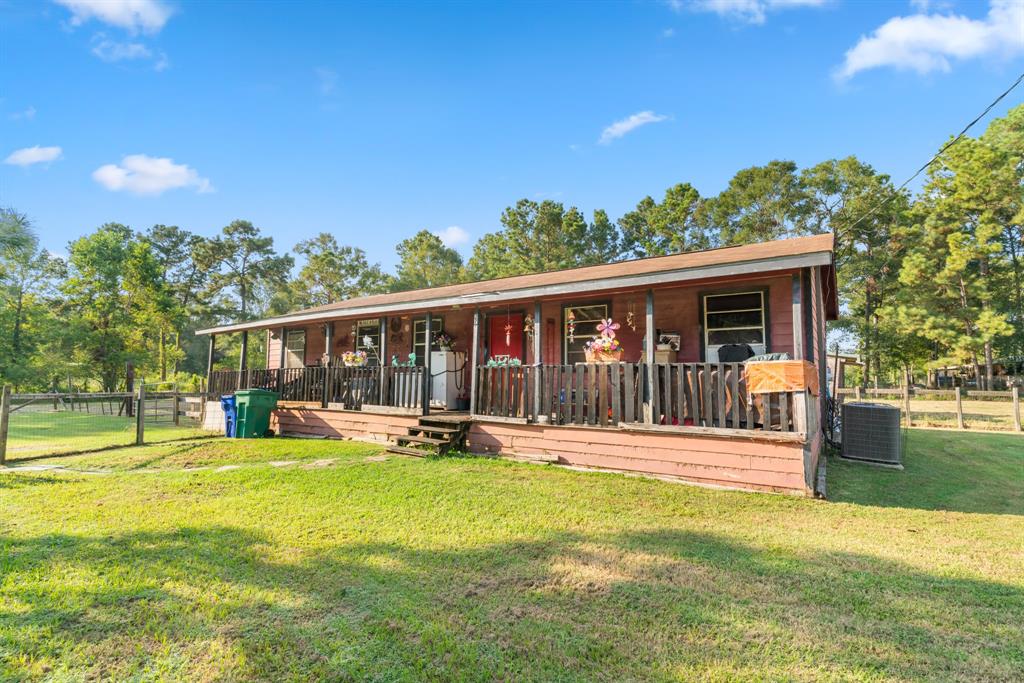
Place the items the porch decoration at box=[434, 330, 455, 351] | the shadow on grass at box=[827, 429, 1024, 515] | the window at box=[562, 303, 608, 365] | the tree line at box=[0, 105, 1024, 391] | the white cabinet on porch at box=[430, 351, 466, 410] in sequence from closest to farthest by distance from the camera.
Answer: the shadow on grass at box=[827, 429, 1024, 515]
the window at box=[562, 303, 608, 365]
the white cabinet on porch at box=[430, 351, 466, 410]
the porch decoration at box=[434, 330, 455, 351]
the tree line at box=[0, 105, 1024, 391]

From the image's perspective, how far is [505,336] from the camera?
31.9 ft

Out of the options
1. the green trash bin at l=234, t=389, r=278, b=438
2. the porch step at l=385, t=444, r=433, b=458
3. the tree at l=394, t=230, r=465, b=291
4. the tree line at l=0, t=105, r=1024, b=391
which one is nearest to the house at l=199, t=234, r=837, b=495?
the porch step at l=385, t=444, r=433, b=458

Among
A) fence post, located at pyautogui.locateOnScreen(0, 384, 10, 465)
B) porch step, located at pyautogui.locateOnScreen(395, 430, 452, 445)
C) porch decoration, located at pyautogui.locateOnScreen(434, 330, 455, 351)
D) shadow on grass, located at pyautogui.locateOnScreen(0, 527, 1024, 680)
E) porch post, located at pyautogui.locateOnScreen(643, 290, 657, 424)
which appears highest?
porch decoration, located at pyautogui.locateOnScreen(434, 330, 455, 351)

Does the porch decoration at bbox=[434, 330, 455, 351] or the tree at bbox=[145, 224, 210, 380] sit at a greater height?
the tree at bbox=[145, 224, 210, 380]

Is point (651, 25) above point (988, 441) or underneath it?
above

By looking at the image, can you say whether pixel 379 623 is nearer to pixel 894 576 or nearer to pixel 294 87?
pixel 894 576

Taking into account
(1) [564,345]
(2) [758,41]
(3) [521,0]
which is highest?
(3) [521,0]

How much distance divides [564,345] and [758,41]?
26.3 ft

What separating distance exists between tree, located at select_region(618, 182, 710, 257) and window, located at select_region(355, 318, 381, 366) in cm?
2277

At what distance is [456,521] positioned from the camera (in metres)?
3.96

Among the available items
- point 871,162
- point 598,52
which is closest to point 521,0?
point 598,52

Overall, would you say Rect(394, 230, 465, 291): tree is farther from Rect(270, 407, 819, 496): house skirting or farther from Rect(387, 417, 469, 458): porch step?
Rect(387, 417, 469, 458): porch step

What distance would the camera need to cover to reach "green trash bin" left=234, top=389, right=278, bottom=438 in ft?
30.8

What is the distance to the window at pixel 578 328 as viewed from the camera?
28.3 ft
